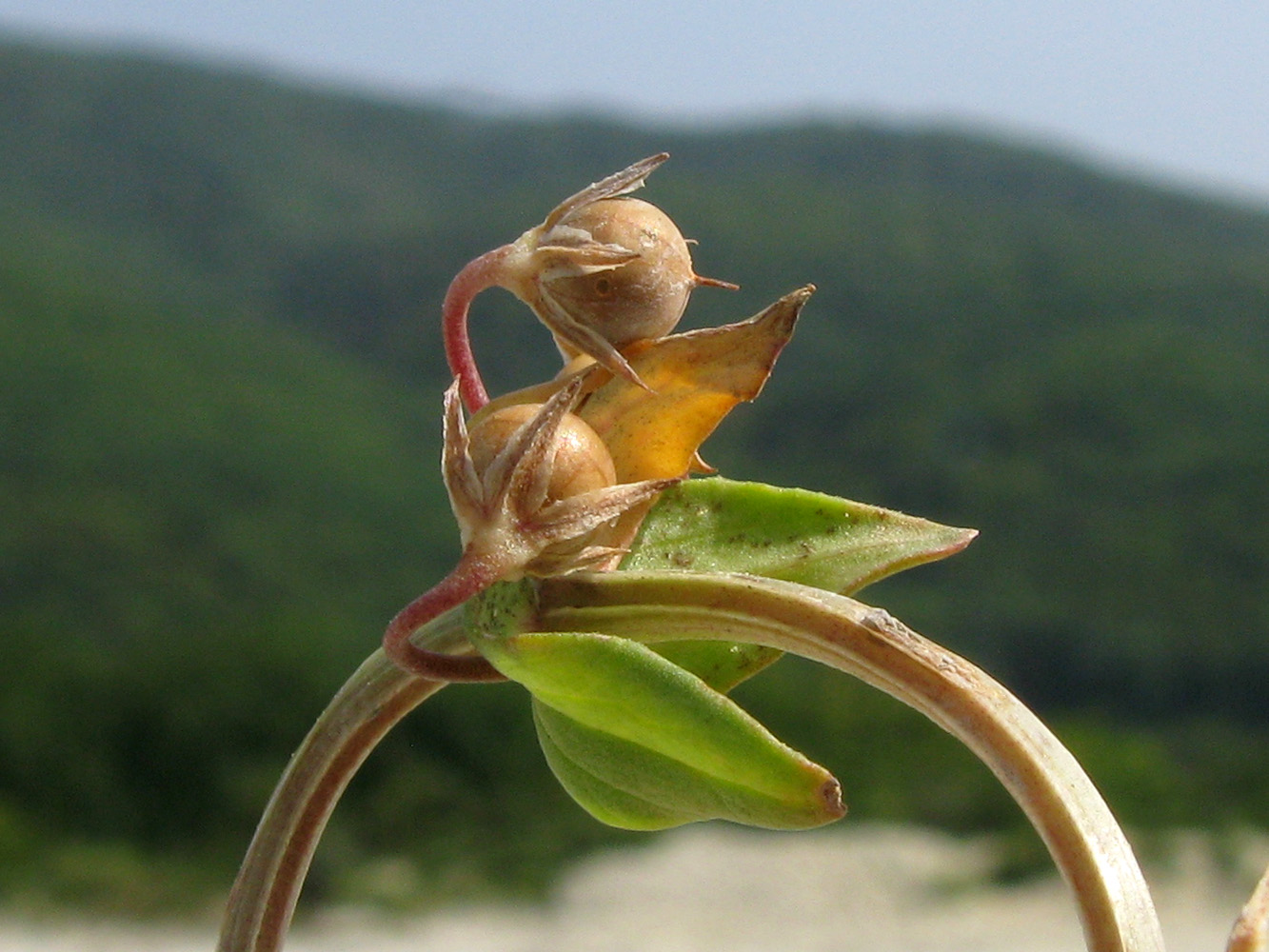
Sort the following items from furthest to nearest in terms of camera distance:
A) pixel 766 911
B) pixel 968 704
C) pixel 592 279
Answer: pixel 766 911, pixel 592 279, pixel 968 704

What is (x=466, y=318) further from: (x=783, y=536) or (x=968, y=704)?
(x=968, y=704)

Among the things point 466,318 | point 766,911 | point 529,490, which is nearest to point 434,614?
point 529,490

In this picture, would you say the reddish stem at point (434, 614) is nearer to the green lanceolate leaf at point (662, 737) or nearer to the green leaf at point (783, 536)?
the green lanceolate leaf at point (662, 737)

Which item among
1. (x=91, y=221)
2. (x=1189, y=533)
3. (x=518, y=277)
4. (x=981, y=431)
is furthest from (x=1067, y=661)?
(x=91, y=221)

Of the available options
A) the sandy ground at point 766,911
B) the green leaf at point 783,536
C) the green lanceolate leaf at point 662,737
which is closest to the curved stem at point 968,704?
the green lanceolate leaf at point 662,737

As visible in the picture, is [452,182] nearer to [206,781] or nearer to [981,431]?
[981,431]

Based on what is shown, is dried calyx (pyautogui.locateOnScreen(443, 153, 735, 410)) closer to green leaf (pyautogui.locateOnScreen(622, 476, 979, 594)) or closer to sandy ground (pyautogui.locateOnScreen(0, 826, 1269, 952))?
green leaf (pyautogui.locateOnScreen(622, 476, 979, 594))
